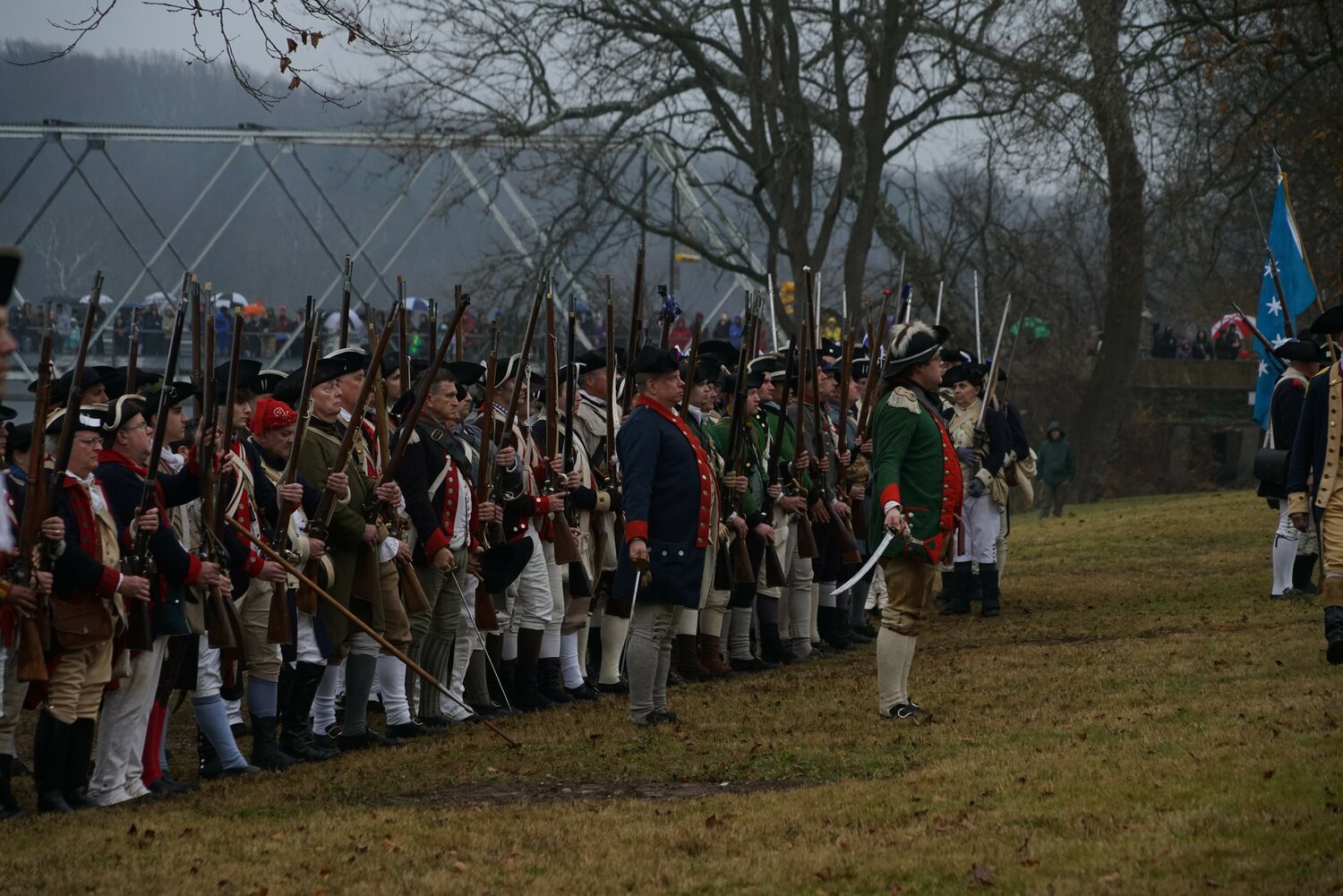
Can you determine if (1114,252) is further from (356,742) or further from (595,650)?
(356,742)

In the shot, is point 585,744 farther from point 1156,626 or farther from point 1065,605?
point 1065,605

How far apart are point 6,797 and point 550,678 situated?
3.77 m

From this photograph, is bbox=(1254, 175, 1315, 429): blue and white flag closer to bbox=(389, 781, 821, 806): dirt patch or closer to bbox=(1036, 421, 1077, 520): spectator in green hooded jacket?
bbox=(389, 781, 821, 806): dirt patch

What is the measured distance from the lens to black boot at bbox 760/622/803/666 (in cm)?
1242

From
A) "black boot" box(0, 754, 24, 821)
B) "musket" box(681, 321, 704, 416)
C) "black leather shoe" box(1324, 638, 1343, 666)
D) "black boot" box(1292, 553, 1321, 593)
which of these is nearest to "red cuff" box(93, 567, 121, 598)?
"black boot" box(0, 754, 24, 821)

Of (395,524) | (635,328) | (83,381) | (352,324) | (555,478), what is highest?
(352,324)

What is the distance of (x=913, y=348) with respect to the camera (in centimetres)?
907

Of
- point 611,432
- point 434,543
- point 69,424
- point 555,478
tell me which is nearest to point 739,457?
point 611,432

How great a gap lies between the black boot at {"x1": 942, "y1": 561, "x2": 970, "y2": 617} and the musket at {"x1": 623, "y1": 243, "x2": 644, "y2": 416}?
13.4 ft

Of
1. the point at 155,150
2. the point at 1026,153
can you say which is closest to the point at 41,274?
the point at 155,150

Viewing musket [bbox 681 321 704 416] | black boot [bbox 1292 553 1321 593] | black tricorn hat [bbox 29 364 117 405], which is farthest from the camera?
black boot [bbox 1292 553 1321 593]

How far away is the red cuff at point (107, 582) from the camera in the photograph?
7.42 metres

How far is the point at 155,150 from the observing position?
156 ft

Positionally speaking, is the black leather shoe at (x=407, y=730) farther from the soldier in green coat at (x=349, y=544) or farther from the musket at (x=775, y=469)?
the musket at (x=775, y=469)
